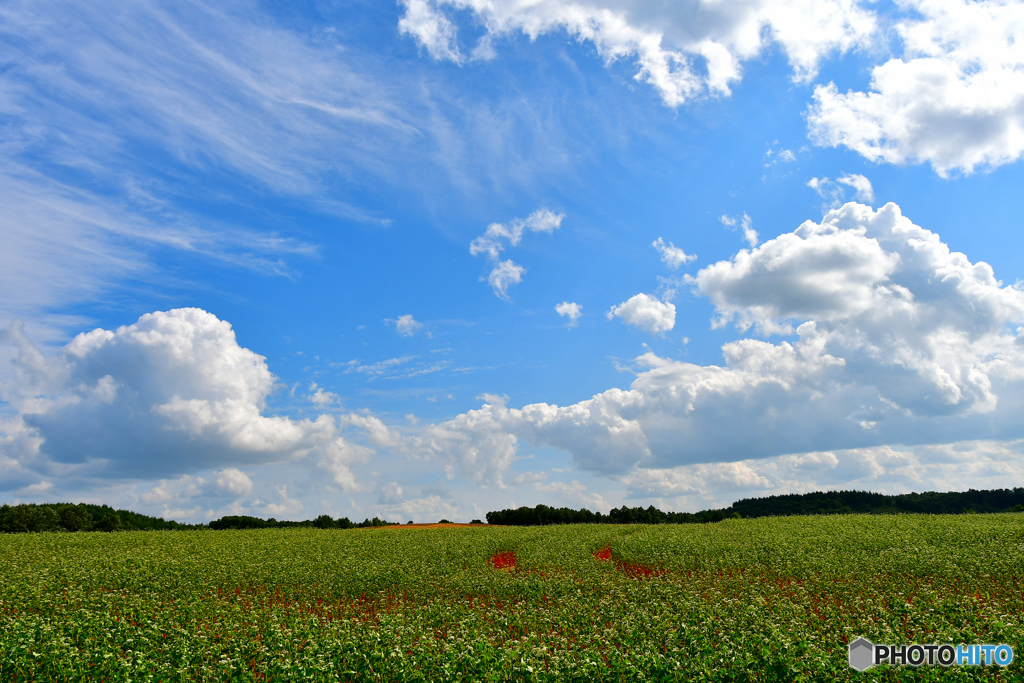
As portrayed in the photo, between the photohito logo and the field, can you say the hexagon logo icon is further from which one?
the field

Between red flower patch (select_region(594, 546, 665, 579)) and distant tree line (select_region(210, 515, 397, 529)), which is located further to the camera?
distant tree line (select_region(210, 515, 397, 529))

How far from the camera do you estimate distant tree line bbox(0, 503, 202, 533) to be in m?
62.7

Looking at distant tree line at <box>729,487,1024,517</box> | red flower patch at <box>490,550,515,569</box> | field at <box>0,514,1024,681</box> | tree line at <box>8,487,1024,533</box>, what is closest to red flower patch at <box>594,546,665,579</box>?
field at <box>0,514,1024,681</box>

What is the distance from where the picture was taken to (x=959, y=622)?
17.6 meters

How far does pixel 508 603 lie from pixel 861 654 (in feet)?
44.4

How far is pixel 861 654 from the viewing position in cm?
1467

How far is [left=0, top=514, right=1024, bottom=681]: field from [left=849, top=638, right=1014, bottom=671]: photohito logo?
289mm

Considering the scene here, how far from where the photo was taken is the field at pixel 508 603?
1362 cm

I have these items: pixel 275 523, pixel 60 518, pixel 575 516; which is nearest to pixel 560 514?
pixel 575 516

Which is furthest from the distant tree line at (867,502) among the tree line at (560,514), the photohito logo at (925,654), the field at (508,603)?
the photohito logo at (925,654)

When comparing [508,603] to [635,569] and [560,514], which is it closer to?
[635,569]

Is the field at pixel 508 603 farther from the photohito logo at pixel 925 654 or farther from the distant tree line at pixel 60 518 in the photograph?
the distant tree line at pixel 60 518

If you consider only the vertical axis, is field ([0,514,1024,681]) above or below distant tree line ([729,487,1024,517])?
above

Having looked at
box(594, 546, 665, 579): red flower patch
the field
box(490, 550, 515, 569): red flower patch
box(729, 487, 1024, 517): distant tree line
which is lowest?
box(729, 487, 1024, 517): distant tree line
